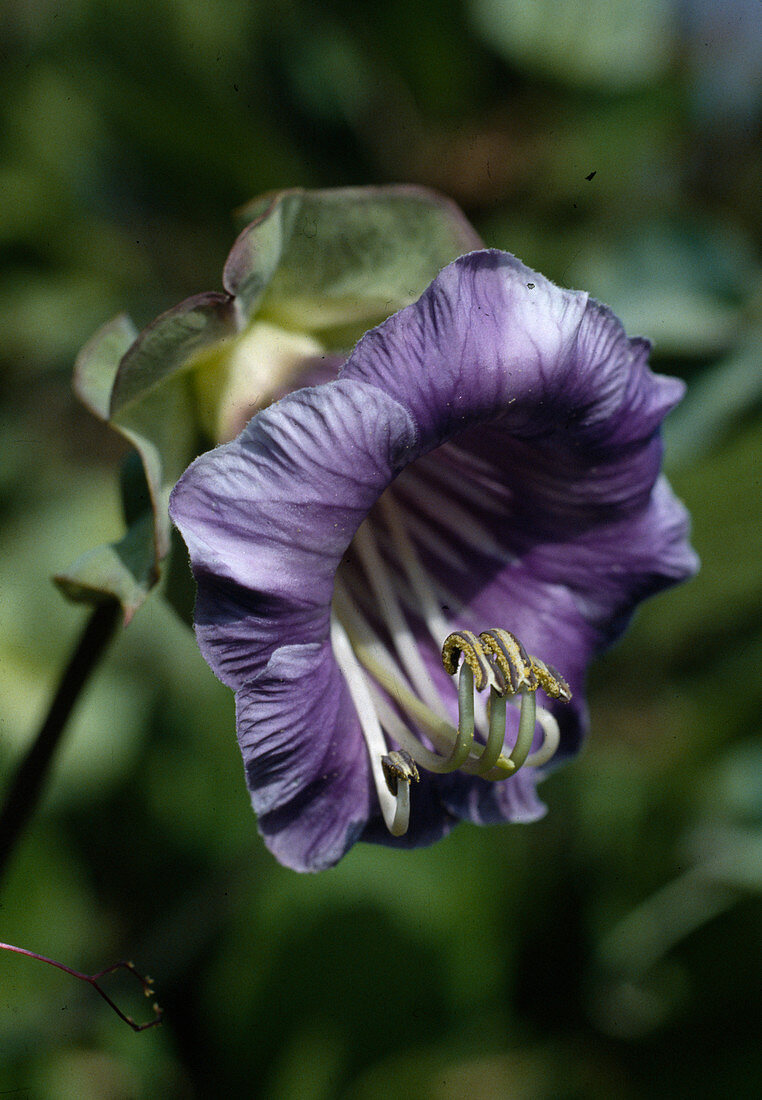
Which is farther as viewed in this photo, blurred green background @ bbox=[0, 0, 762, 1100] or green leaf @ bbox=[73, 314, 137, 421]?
blurred green background @ bbox=[0, 0, 762, 1100]

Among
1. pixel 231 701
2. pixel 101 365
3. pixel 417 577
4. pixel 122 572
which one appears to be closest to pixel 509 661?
pixel 417 577

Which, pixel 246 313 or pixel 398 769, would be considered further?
pixel 246 313

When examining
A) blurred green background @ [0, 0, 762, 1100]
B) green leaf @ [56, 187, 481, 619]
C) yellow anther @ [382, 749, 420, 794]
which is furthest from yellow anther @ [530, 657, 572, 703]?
blurred green background @ [0, 0, 762, 1100]

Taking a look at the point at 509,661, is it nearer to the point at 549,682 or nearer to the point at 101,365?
the point at 549,682

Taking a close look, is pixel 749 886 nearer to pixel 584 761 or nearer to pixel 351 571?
pixel 584 761

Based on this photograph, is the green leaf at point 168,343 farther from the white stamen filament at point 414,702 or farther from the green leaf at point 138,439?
the white stamen filament at point 414,702

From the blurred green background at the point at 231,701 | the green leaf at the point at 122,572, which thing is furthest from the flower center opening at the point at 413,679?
the blurred green background at the point at 231,701

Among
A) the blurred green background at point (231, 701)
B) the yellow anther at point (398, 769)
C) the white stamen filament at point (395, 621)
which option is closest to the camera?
the yellow anther at point (398, 769)

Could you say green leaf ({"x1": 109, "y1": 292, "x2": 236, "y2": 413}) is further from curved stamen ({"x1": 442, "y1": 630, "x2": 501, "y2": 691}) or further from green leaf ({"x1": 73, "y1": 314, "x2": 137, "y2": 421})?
curved stamen ({"x1": 442, "y1": 630, "x2": 501, "y2": 691})
